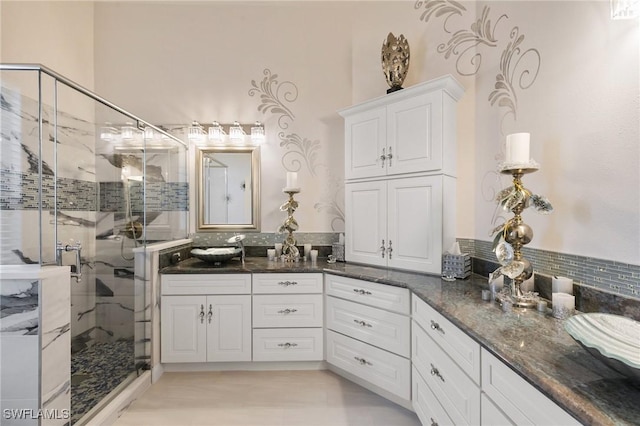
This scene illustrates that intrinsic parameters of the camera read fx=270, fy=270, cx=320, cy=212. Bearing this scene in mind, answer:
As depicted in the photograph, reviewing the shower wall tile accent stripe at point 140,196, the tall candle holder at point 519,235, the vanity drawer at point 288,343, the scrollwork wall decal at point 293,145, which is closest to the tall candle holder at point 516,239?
the tall candle holder at point 519,235

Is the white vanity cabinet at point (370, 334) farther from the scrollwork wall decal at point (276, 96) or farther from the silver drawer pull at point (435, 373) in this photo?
the scrollwork wall decal at point (276, 96)

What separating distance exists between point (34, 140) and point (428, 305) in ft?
8.69

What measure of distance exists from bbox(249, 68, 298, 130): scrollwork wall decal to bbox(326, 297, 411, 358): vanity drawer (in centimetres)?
192

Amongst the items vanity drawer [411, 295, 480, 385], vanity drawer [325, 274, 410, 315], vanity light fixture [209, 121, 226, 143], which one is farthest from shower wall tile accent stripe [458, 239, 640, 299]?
vanity light fixture [209, 121, 226, 143]

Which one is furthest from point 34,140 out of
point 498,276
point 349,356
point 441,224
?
point 498,276

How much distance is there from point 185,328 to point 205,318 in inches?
7.6

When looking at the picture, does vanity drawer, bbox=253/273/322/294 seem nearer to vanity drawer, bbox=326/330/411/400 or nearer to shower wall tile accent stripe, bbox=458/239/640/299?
vanity drawer, bbox=326/330/411/400

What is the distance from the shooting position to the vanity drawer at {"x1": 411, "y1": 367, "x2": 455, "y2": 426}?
54.4 inches

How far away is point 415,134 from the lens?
2086mm

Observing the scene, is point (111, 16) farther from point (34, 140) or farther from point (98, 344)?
point (98, 344)

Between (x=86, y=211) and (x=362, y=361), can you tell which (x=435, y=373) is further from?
(x=86, y=211)

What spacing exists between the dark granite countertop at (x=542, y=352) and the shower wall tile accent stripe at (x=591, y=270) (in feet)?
0.90

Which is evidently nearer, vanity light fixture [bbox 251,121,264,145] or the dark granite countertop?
the dark granite countertop

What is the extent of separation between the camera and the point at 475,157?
84.2 inches
